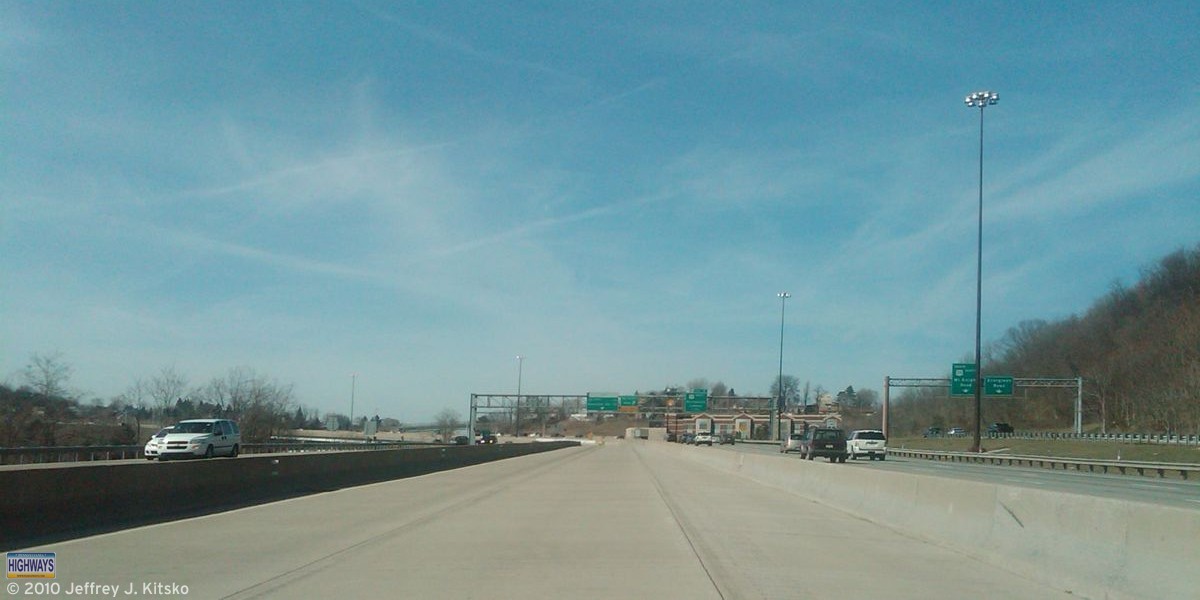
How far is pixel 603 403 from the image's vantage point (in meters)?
106

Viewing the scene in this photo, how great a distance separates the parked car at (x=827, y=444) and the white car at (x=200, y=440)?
93.6 ft

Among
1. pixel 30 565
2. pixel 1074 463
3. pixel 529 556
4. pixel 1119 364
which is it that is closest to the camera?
pixel 30 565

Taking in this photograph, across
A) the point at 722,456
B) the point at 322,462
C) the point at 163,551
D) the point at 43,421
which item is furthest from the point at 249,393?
the point at 163,551

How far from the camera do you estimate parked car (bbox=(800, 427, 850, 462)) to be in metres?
50.0

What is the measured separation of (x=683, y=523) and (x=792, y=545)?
12.4ft

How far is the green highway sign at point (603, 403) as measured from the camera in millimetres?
106188

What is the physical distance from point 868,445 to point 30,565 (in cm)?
5102

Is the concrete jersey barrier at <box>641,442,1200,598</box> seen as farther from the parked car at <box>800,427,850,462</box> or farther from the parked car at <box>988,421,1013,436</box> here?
the parked car at <box>988,421,1013,436</box>

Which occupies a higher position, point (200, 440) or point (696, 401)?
point (696, 401)

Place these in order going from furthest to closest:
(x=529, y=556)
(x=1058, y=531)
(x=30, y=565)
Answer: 1. (x=529, y=556)
2. (x=30, y=565)
3. (x=1058, y=531)

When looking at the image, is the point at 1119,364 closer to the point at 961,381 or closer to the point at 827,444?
the point at 961,381

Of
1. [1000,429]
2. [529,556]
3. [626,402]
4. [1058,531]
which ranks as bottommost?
[1000,429]

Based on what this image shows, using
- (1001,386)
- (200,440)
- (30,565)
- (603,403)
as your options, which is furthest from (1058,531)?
(603,403)

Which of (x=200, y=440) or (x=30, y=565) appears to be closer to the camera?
(x=30, y=565)
